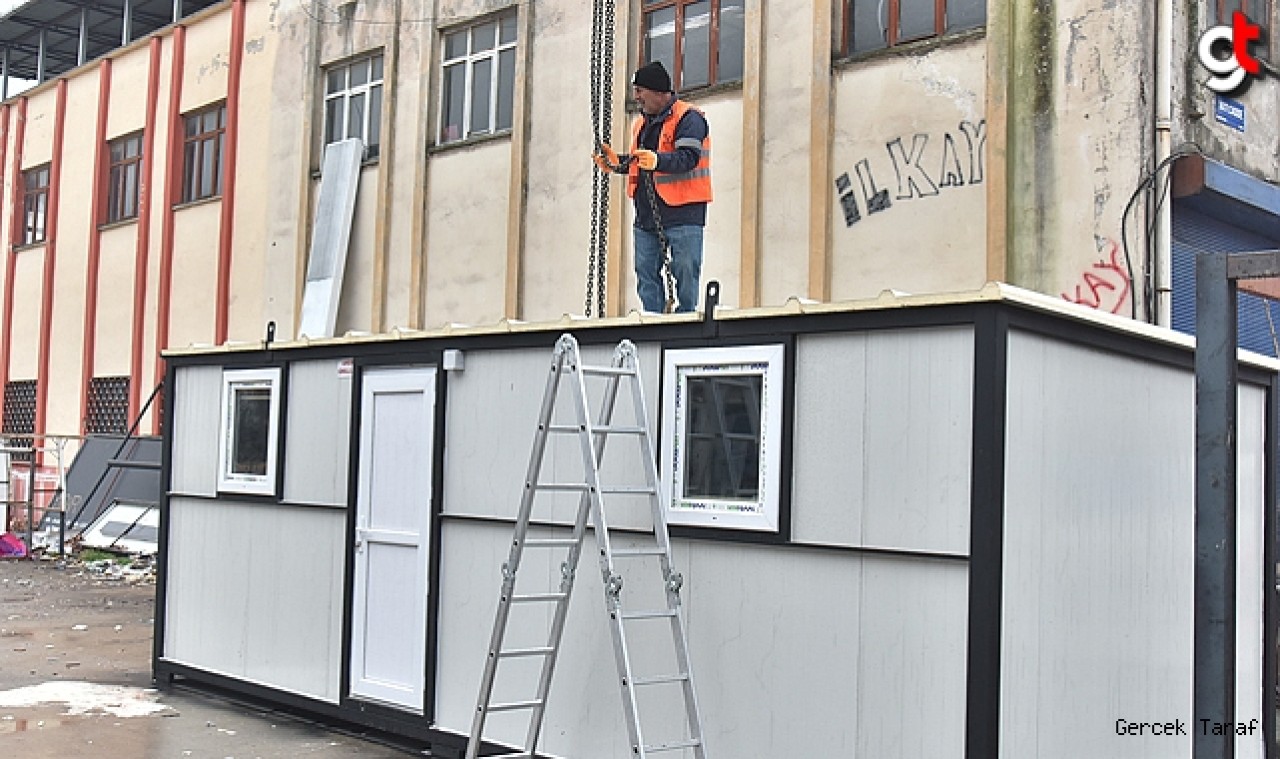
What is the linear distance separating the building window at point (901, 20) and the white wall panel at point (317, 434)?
6.34m

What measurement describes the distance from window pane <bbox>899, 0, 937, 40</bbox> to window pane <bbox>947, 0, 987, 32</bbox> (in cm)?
18

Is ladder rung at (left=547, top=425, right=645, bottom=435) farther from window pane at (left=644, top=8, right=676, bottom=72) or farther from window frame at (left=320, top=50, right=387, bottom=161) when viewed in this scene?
window frame at (left=320, top=50, right=387, bottom=161)

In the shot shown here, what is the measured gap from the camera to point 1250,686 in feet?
Result: 26.3

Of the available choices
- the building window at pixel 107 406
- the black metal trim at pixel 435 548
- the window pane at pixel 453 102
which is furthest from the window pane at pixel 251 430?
the building window at pixel 107 406

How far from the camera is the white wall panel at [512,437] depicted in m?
7.35

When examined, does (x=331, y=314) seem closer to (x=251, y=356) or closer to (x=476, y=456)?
(x=251, y=356)

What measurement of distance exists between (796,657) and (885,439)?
1084 millimetres

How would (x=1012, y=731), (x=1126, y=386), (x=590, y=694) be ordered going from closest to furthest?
(x=1012, y=731)
(x=1126, y=386)
(x=590, y=694)

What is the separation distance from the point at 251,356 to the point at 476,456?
2409 millimetres

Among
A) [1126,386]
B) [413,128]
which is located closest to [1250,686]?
[1126,386]

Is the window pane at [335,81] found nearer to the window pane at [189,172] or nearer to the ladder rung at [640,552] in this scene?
the window pane at [189,172]

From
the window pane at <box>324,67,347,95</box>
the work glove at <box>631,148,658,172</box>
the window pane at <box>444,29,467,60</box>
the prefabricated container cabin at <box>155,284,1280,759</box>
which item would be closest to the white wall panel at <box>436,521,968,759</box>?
the prefabricated container cabin at <box>155,284,1280,759</box>

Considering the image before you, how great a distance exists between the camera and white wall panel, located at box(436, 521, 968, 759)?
19.7 feet

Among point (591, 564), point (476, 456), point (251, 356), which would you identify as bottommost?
point (591, 564)
